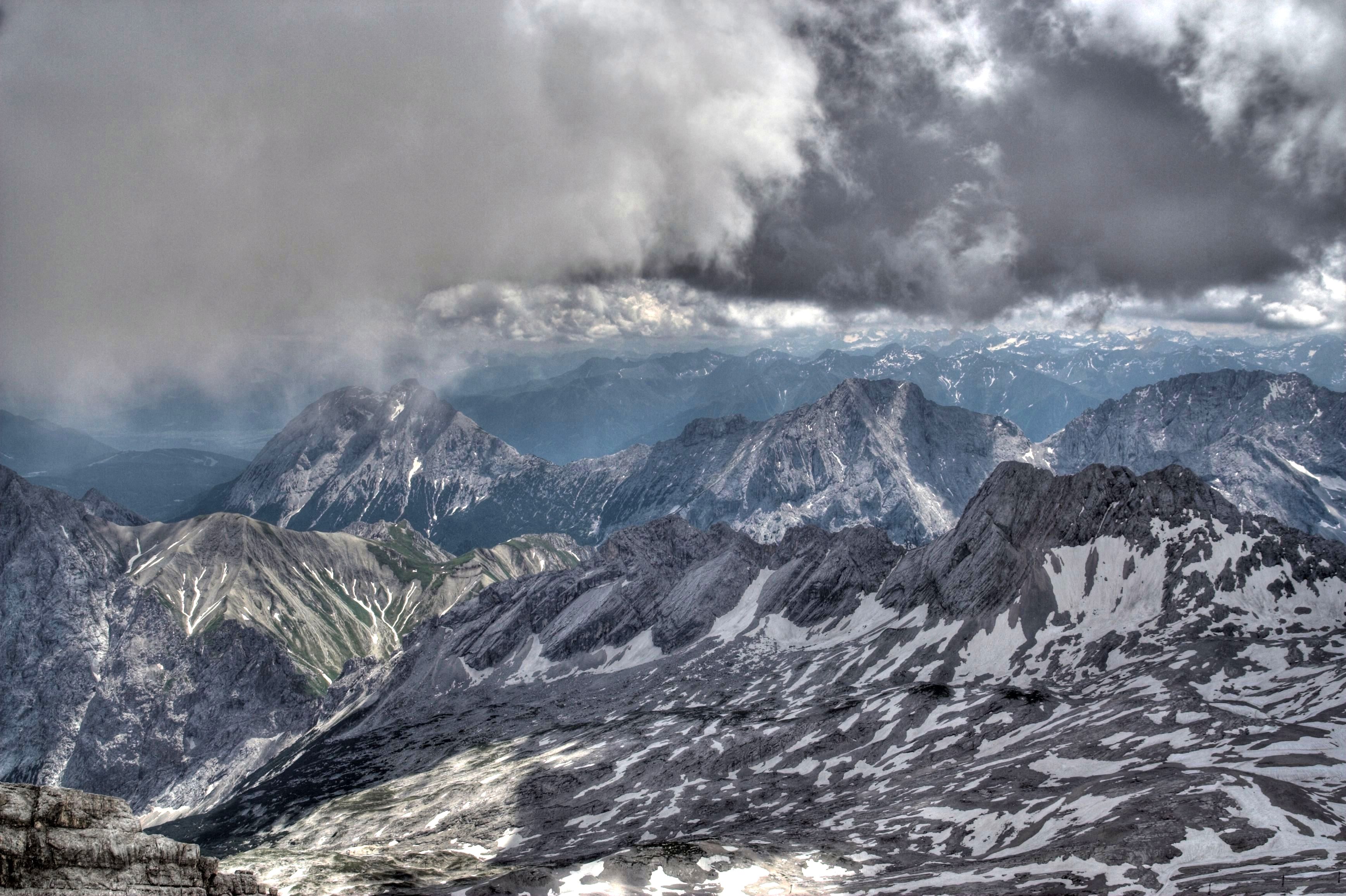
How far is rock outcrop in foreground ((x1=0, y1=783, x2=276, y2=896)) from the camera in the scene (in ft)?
125

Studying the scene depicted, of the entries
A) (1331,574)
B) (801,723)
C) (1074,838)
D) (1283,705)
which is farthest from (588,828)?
(1331,574)

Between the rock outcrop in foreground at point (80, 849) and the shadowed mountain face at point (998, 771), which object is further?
the shadowed mountain face at point (998, 771)

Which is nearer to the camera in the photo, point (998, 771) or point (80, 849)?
point (80, 849)

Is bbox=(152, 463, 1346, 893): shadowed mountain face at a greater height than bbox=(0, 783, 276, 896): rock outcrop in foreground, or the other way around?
bbox=(0, 783, 276, 896): rock outcrop in foreground

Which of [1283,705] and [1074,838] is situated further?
[1283,705]

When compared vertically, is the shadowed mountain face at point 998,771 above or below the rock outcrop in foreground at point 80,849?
below

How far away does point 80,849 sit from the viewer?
40031 mm

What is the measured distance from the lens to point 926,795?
113 metres

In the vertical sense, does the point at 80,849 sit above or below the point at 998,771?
above

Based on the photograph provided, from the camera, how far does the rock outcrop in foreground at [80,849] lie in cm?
3809

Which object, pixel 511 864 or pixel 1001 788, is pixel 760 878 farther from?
pixel 511 864

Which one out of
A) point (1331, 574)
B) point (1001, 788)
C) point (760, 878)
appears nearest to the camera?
point (760, 878)

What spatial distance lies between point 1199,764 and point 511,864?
99.4 metres

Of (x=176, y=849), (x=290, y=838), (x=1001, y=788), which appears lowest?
Answer: (x=290, y=838)
